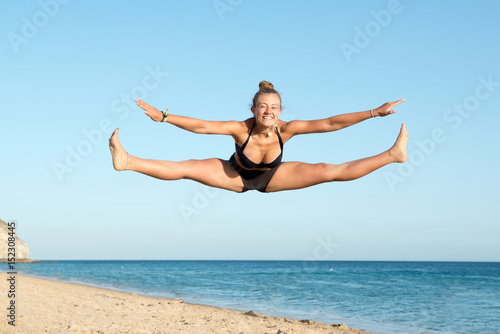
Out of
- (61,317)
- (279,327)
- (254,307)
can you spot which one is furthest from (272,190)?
(254,307)

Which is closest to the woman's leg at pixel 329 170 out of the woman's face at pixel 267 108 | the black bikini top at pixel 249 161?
the black bikini top at pixel 249 161

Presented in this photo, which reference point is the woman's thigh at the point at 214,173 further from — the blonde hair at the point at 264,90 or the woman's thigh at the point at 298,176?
the blonde hair at the point at 264,90

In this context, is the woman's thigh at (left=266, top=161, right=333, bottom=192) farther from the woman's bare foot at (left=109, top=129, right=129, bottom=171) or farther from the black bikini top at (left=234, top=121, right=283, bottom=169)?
the woman's bare foot at (left=109, top=129, right=129, bottom=171)

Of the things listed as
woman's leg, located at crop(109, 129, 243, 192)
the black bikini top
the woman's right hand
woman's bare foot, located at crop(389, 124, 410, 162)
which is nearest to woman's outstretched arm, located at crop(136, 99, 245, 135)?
the woman's right hand

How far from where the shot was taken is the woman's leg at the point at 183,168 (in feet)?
18.0

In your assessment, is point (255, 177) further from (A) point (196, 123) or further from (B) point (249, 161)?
(A) point (196, 123)

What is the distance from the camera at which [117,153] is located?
5453 millimetres

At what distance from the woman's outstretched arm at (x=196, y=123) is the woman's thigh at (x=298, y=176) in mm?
839

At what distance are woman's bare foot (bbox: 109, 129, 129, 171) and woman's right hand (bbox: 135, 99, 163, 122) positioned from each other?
1.49 ft

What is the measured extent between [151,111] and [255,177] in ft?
5.93

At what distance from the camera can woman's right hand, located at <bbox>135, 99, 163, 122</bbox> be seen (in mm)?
5367

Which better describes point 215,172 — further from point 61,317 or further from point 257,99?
point 61,317

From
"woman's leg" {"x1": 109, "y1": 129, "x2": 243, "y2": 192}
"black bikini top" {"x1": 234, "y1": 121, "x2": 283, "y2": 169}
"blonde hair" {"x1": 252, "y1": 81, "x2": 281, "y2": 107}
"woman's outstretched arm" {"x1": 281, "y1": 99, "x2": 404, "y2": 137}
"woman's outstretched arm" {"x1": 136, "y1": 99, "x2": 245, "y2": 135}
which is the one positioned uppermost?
"blonde hair" {"x1": 252, "y1": 81, "x2": 281, "y2": 107}

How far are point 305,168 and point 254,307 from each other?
1770cm
